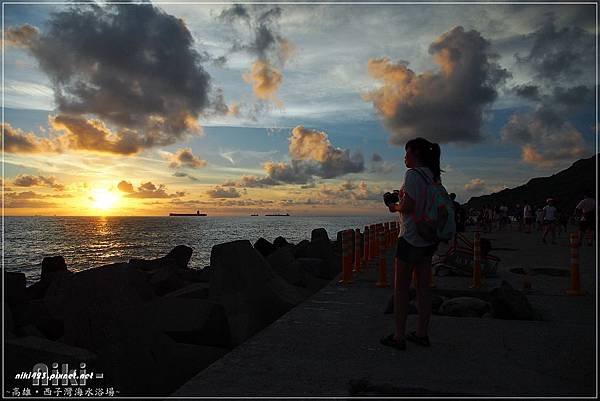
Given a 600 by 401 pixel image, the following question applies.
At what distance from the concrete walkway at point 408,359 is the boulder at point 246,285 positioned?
40.5 inches

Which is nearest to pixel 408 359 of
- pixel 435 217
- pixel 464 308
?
pixel 435 217

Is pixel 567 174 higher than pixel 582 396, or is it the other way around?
pixel 567 174

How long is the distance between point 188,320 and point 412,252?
3028 millimetres

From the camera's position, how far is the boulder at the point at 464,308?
7051 mm

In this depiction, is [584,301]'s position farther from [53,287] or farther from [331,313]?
[53,287]

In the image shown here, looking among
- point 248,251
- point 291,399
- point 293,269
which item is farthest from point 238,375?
point 293,269

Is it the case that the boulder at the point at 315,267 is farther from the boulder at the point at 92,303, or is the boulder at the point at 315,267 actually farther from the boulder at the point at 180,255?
the boulder at the point at 92,303

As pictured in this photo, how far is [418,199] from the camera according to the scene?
15.5 feet

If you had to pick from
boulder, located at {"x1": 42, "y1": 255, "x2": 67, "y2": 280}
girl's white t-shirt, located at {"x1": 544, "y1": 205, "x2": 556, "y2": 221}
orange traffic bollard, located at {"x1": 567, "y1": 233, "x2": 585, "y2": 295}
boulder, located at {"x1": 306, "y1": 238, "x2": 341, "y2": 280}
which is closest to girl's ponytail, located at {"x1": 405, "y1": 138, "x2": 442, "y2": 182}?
orange traffic bollard, located at {"x1": 567, "y1": 233, "x2": 585, "y2": 295}

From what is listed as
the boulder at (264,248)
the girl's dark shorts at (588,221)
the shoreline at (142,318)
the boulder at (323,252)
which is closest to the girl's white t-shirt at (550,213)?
the girl's dark shorts at (588,221)

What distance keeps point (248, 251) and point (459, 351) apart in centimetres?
421

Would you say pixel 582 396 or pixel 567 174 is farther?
pixel 567 174

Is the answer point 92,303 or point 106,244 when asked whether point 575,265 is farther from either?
point 106,244

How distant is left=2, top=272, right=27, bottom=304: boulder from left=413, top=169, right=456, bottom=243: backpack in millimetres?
9309
